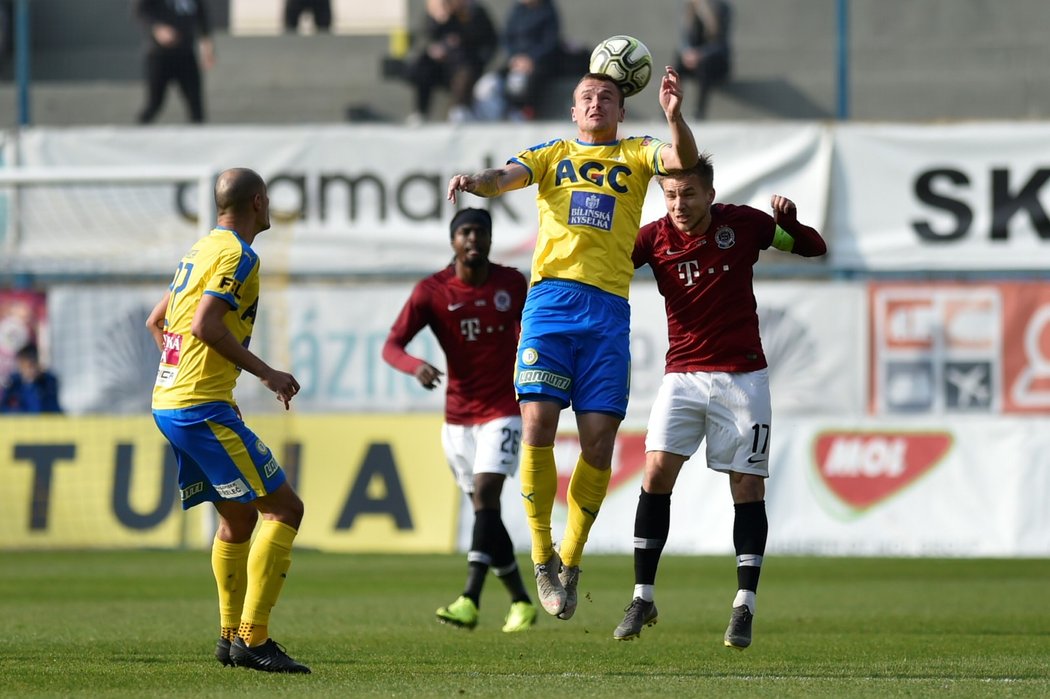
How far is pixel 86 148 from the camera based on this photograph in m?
18.0

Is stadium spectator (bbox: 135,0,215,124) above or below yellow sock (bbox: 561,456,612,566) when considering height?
above

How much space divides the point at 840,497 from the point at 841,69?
494 cm

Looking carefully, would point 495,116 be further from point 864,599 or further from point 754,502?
point 754,502

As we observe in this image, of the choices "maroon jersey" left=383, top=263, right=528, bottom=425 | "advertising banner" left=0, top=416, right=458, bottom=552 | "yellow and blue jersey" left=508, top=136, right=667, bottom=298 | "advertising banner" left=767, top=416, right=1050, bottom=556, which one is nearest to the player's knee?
"yellow and blue jersey" left=508, top=136, right=667, bottom=298

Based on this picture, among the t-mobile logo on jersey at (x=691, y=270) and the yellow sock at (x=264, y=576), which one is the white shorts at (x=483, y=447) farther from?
the yellow sock at (x=264, y=576)

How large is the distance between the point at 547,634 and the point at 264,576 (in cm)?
248

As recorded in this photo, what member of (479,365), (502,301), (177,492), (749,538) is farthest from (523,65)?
(749,538)

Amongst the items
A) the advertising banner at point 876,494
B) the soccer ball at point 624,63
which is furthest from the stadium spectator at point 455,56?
the soccer ball at point 624,63

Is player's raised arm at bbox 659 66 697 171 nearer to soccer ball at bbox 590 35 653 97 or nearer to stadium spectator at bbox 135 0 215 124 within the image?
soccer ball at bbox 590 35 653 97

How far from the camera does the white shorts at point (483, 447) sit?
9.51 metres

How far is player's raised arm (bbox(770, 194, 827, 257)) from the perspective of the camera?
25.7 feet

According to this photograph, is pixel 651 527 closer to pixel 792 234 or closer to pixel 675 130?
pixel 792 234

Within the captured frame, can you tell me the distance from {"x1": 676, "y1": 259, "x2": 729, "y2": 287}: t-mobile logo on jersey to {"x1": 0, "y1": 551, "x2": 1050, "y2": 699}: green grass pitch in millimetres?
1792

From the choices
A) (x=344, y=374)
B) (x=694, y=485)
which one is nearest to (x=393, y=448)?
(x=344, y=374)
